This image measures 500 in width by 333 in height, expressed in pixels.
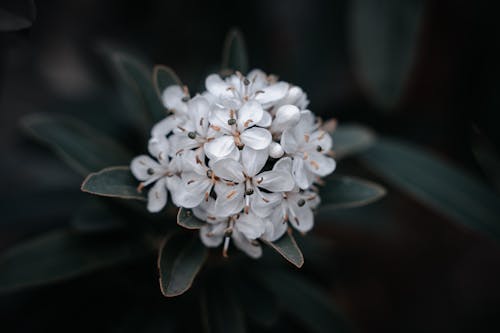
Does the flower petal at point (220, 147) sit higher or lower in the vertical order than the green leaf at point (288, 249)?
higher

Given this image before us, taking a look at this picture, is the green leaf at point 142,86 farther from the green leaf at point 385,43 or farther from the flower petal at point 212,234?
the green leaf at point 385,43

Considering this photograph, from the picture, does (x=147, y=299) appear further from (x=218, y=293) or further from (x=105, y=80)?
(x=105, y=80)

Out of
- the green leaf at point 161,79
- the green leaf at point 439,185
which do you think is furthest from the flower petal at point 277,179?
the green leaf at point 439,185

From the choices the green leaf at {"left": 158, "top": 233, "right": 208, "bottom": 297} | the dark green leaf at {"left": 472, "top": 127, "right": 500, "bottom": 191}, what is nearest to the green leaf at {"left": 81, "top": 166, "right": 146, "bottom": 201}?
the green leaf at {"left": 158, "top": 233, "right": 208, "bottom": 297}

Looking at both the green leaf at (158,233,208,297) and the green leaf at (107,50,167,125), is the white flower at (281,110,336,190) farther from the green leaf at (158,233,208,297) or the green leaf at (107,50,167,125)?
the green leaf at (107,50,167,125)

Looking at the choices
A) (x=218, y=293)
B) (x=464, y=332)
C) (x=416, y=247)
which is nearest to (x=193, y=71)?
(x=218, y=293)
